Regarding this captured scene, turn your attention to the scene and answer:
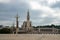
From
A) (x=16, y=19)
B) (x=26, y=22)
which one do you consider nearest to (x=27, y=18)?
(x=26, y=22)

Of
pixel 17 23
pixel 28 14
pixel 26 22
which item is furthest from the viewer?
pixel 26 22

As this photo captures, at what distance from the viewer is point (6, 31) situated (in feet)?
386

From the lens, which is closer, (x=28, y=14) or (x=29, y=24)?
(x=28, y=14)

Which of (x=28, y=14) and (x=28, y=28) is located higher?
(x=28, y=14)

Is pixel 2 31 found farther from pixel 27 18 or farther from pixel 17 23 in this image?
pixel 27 18

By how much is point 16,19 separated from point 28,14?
13.1 meters

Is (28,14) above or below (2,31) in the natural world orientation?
above

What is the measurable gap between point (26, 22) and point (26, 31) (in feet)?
18.8

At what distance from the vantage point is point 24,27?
147 m

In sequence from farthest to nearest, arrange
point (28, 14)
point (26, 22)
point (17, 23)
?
point (26, 22)
point (28, 14)
point (17, 23)

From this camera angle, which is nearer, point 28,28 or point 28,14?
point 28,14

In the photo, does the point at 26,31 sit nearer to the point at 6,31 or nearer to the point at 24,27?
the point at 24,27

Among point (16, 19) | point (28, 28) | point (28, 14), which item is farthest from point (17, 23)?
point (28, 28)

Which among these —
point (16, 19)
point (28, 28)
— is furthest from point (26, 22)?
point (16, 19)
